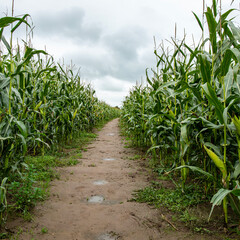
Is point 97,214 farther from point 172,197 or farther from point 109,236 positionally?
point 172,197

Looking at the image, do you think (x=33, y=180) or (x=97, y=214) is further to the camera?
(x=33, y=180)

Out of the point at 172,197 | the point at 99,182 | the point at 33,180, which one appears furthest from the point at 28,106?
the point at 172,197

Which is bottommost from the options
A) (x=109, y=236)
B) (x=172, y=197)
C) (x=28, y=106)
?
(x=109, y=236)

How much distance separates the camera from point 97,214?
8.61 feet

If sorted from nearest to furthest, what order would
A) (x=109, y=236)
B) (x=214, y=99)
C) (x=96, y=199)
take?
1. (x=214, y=99)
2. (x=109, y=236)
3. (x=96, y=199)

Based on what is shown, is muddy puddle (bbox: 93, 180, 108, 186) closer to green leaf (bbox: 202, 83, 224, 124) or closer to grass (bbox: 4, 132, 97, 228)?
grass (bbox: 4, 132, 97, 228)

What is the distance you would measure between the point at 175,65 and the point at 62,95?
11.5 ft

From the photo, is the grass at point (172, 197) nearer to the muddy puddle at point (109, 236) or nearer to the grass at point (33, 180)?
the muddy puddle at point (109, 236)

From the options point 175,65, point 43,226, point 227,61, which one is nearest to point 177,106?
point 175,65

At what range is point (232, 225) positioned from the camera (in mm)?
2186

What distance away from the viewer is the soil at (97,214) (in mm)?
2201

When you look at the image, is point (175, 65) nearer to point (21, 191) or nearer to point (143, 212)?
point (143, 212)

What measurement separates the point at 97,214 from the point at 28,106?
1702 millimetres

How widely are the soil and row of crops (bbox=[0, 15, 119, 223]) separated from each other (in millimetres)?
467
